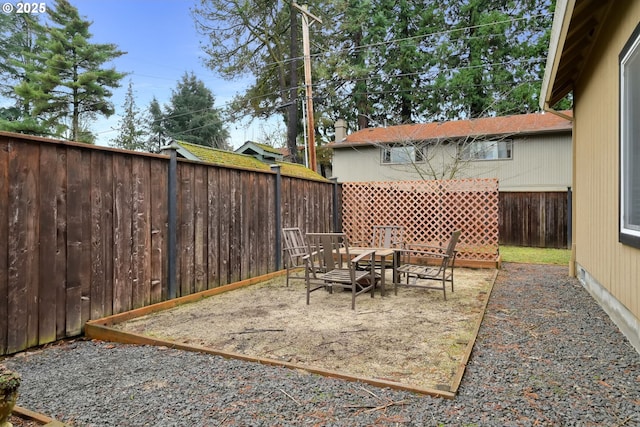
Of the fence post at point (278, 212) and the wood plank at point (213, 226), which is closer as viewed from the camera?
the wood plank at point (213, 226)

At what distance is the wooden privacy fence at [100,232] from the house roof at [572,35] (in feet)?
13.4

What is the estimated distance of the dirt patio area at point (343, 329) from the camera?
8.77 feet

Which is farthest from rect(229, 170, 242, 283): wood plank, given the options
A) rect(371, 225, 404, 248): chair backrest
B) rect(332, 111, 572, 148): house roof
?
rect(332, 111, 572, 148): house roof

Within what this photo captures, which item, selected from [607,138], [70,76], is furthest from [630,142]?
[70,76]

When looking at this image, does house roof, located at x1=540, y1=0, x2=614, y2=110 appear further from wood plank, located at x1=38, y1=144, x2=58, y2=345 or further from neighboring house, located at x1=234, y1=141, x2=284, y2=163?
neighboring house, located at x1=234, y1=141, x2=284, y2=163

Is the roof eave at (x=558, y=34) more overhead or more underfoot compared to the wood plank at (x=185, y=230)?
more overhead

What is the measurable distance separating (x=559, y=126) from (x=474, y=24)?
28.3ft

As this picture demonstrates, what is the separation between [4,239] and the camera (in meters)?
2.86

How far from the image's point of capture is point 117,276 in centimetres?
376

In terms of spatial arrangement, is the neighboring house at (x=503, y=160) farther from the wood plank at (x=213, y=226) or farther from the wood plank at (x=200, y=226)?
the wood plank at (x=200, y=226)

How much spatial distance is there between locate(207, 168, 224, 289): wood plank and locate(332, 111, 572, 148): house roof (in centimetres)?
1025

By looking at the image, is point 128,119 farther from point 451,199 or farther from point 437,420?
point 437,420

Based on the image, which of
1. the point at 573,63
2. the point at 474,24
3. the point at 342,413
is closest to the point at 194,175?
the point at 342,413

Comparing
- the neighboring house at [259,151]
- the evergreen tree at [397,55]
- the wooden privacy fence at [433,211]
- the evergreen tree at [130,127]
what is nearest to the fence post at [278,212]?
the wooden privacy fence at [433,211]
